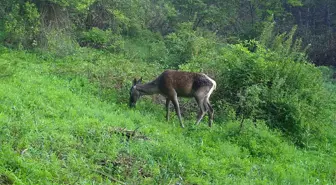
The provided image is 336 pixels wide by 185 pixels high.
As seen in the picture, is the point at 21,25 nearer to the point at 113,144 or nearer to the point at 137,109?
the point at 137,109

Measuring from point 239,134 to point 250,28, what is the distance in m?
15.9

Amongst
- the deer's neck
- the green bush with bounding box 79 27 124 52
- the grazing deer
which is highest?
the grazing deer

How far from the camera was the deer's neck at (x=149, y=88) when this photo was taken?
42.5 feet

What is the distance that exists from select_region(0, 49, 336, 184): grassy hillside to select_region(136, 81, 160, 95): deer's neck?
0.45m

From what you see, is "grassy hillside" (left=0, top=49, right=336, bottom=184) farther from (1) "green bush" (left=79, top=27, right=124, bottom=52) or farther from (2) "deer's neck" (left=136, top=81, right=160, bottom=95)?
(1) "green bush" (left=79, top=27, right=124, bottom=52)

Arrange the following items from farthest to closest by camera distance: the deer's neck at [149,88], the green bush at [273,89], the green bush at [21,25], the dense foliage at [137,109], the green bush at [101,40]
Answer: the green bush at [101,40]
the green bush at [21,25]
the deer's neck at [149,88]
the green bush at [273,89]
the dense foliage at [137,109]

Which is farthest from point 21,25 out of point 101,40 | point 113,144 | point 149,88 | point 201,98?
point 113,144

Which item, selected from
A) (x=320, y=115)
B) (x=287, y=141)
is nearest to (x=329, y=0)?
(x=320, y=115)

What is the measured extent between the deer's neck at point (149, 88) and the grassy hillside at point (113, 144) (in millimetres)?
452

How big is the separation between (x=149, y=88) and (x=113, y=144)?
471cm

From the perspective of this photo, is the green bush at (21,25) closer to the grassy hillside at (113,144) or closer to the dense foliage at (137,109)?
the dense foliage at (137,109)

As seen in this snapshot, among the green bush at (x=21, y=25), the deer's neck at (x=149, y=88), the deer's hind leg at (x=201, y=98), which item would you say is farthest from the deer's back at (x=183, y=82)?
the green bush at (x=21, y=25)

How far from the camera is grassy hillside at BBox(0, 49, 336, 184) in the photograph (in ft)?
23.8

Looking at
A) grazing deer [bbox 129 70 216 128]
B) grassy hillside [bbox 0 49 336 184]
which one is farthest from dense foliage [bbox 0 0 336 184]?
grazing deer [bbox 129 70 216 128]
